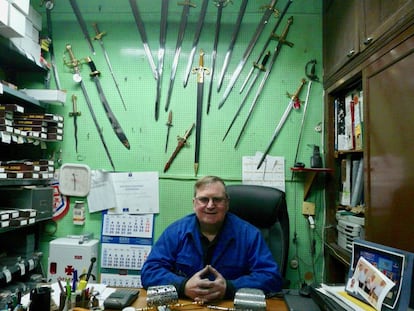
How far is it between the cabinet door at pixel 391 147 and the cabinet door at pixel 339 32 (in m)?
0.35

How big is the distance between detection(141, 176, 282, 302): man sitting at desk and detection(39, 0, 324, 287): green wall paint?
79 cm

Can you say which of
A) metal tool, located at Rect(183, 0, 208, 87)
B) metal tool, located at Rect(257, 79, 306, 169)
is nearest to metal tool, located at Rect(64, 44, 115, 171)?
metal tool, located at Rect(183, 0, 208, 87)

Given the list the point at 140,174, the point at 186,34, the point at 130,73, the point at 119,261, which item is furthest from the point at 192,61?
the point at 119,261

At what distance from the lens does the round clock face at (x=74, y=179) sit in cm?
260

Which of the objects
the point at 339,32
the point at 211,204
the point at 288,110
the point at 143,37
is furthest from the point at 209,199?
the point at 143,37

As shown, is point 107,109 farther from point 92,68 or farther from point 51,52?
point 51,52

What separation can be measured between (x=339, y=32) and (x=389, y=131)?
1.04 meters

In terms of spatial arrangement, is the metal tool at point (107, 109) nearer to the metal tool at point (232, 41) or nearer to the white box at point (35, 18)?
the white box at point (35, 18)

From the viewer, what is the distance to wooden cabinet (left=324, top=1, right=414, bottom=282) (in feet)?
4.40

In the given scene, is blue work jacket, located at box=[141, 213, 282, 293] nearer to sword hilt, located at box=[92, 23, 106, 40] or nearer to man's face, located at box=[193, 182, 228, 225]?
man's face, located at box=[193, 182, 228, 225]

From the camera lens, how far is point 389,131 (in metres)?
1.49

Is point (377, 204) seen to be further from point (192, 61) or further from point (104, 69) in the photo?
point (104, 69)

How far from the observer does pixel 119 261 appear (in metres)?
2.53

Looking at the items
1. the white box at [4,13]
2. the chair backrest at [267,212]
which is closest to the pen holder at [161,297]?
the chair backrest at [267,212]
